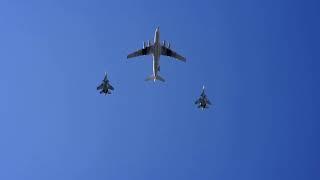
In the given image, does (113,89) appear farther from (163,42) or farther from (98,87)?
(163,42)

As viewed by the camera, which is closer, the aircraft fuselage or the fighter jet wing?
the aircraft fuselage

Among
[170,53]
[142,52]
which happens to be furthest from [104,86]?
[170,53]

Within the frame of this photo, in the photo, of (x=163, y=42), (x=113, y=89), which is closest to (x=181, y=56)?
(x=163, y=42)

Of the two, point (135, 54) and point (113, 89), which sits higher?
point (135, 54)

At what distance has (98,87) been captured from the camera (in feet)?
532

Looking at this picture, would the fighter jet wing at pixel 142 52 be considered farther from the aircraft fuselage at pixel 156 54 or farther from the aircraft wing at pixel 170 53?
the aircraft wing at pixel 170 53

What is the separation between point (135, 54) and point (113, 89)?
12770 millimetres

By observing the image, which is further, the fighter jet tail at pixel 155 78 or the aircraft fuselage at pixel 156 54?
the fighter jet tail at pixel 155 78

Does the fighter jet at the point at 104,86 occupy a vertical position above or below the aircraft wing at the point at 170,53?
below

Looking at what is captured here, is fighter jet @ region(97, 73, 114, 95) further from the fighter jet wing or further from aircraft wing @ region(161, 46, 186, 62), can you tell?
aircraft wing @ region(161, 46, 186, 62)

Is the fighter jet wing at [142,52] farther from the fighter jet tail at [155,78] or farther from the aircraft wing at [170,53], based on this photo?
the fighter jet tail at [155,78]

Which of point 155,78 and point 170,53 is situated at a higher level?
point 170,53

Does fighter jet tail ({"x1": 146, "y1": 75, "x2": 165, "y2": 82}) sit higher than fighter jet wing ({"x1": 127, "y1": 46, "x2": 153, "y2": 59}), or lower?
lower

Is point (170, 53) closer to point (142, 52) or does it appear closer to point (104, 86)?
point (142, 52)
